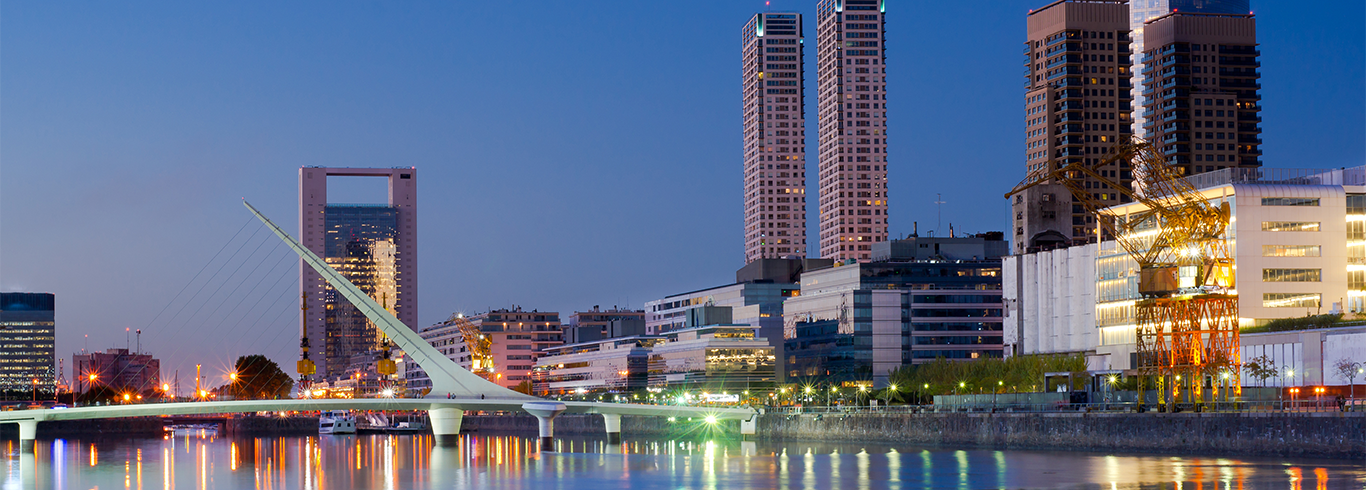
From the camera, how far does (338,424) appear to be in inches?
6304

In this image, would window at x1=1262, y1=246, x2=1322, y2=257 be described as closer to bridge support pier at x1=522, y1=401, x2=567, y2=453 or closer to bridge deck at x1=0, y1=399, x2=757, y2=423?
bridge deck at x1=0, y1=399, x2=757, y2=423

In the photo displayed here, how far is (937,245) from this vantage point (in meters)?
189

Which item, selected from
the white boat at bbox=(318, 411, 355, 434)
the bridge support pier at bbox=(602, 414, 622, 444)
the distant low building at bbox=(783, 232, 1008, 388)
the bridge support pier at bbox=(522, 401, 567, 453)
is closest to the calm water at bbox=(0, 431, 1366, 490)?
the bridge support pier at bbox=(522, 401, 567, 453)

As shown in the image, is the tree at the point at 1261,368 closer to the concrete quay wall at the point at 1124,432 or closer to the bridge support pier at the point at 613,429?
the concrete quay wall at the point at 1124,432

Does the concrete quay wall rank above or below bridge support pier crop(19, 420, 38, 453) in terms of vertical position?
above

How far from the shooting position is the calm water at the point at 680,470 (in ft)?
185

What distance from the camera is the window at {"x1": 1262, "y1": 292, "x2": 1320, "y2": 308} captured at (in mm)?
107562

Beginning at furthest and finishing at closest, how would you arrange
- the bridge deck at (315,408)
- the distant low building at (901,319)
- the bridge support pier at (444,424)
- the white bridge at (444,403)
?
1. the distant low building at (901,319)
2. the bridge support pier at (444,424)
3. the white bridge at (444,403)
4. the bridge deck at (315,408)

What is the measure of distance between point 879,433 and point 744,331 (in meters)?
→ 85.5

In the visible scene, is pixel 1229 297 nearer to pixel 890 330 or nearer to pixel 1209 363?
pixel 1209 363

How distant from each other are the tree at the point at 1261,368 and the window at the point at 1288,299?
10693 millimetres

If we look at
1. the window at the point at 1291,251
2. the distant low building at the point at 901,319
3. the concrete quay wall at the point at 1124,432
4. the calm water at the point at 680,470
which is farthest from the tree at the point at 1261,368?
the distant low building at the point at 901,319

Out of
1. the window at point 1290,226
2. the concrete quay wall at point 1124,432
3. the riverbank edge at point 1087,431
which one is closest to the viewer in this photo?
the concrete quay wall at point 1124,432

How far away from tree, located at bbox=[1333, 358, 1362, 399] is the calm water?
21.2 meters
